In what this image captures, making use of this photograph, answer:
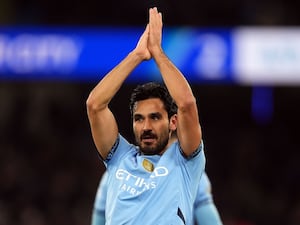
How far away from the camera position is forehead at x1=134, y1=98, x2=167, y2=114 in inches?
157

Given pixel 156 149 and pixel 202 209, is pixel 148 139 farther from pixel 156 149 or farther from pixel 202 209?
pixel 202 209

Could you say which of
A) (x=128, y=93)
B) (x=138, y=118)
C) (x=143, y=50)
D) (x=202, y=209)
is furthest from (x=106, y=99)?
(x=128, y=93)

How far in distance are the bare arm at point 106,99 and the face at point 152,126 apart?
135 mm

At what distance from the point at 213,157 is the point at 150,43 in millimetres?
5690

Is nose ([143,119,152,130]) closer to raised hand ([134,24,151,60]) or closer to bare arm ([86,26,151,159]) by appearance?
bare arm ([86,26,151,159])

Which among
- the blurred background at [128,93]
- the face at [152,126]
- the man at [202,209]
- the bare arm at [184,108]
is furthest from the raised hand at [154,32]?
the blurred background at [128,93]

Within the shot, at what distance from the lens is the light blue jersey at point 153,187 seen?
151 inches

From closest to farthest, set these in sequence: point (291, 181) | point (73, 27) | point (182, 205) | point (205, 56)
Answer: point (182, 205) < point (205, 56) < point (73, 27) < point (291, 181)

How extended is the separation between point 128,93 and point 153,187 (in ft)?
20.4

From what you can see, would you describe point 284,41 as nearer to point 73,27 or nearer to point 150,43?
point 73,27

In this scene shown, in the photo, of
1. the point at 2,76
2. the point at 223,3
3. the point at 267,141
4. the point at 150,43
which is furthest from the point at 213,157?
the point at 150,43

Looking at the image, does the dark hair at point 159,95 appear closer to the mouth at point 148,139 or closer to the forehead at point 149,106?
the forehead at point 149,106

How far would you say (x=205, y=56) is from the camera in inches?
316

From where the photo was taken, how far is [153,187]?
3.89 meters
